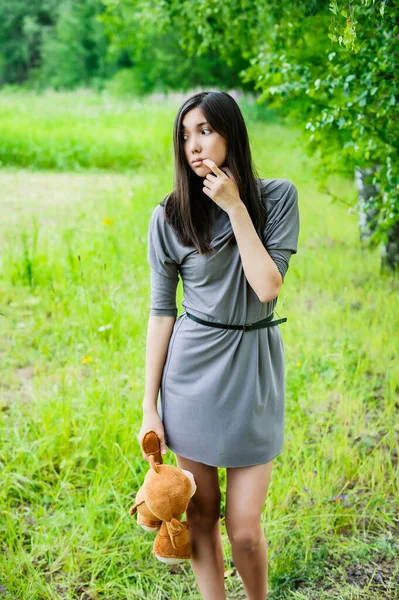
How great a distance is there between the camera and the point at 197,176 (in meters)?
1.91

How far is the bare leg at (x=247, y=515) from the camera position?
72.9 inches

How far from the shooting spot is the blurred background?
2441mm

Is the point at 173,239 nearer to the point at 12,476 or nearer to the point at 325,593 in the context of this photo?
the point at 325,593

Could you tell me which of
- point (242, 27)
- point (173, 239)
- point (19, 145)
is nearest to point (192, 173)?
point (173, 239)

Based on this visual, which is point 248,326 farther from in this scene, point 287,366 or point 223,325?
point 287,366

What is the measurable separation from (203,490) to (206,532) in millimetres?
140

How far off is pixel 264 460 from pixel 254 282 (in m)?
0.53

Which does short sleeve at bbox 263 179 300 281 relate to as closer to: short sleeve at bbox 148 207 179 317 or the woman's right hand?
short sleeve at bbox 148 207 179 317

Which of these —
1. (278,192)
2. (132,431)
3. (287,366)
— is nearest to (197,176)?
(278,192)

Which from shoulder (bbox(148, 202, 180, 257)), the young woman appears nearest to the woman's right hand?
the young woman

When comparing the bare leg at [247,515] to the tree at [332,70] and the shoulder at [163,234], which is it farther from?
the tree at [332,70]

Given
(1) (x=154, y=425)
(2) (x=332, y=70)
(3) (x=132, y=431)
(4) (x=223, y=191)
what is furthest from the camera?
(2) (x=332, y=70)

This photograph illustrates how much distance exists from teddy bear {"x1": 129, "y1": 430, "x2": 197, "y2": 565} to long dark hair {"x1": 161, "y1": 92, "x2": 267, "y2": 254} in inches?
23.7

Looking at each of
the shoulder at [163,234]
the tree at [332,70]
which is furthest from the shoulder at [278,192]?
the tree at [332,70]
